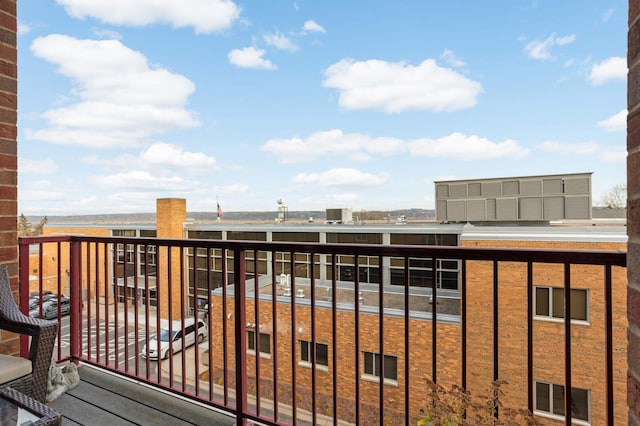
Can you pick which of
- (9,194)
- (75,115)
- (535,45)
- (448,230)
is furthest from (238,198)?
(9,194)

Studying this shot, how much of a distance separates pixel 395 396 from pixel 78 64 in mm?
11845

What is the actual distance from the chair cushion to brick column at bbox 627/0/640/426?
2.13 m

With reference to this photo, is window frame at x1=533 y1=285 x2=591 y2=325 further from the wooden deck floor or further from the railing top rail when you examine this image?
the wooden deck floor

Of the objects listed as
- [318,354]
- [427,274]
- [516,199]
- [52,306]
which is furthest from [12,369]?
[516,199]

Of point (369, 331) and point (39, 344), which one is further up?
point (39, 344)

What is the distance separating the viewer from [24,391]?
5.08 ft

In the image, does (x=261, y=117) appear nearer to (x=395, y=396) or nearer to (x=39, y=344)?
(x=395, y=396)

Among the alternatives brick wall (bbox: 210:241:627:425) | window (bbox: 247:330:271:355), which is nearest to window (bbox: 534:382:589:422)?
brick wall (bbox: 210:241:627:425)

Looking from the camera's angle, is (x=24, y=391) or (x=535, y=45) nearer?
(x=24, y=391)

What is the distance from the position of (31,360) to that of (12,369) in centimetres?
7

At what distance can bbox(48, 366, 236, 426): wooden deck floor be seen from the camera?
1828 mm

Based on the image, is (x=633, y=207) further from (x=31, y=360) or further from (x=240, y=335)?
(x=31, y=360)

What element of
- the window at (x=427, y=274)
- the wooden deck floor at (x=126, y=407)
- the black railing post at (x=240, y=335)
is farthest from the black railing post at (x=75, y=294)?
the window at (x=427, y=274)

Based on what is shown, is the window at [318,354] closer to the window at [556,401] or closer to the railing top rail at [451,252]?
the window at [556,401]
